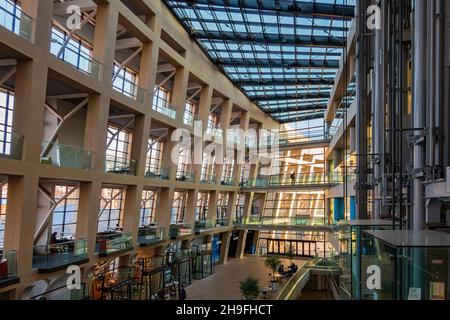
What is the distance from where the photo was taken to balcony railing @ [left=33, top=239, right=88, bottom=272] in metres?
14.2

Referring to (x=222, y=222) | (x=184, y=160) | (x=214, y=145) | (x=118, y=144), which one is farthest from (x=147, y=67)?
(x=222, y=222)

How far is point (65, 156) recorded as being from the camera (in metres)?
15.2

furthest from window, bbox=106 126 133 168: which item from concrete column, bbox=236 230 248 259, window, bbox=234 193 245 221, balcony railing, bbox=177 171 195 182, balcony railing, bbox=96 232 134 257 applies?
window, bbox=234 193 245 221

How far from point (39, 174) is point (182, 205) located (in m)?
20.4

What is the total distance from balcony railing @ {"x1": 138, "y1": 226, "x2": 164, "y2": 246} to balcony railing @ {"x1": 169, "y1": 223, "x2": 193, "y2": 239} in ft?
4.96

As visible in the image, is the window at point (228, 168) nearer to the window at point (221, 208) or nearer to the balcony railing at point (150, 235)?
the window at point (221, 208)

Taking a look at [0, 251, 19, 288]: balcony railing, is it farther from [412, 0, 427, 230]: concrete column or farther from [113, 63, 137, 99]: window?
[113, 63, 137, 99]: window

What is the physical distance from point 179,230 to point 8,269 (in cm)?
1378

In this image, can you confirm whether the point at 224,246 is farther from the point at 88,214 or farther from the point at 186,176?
the point at 88,214

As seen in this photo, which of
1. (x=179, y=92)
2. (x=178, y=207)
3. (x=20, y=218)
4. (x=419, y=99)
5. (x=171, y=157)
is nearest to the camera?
(x=419, y=99)

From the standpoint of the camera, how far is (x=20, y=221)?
496 inches

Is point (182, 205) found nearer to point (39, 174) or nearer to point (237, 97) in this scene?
point (237, 97)
